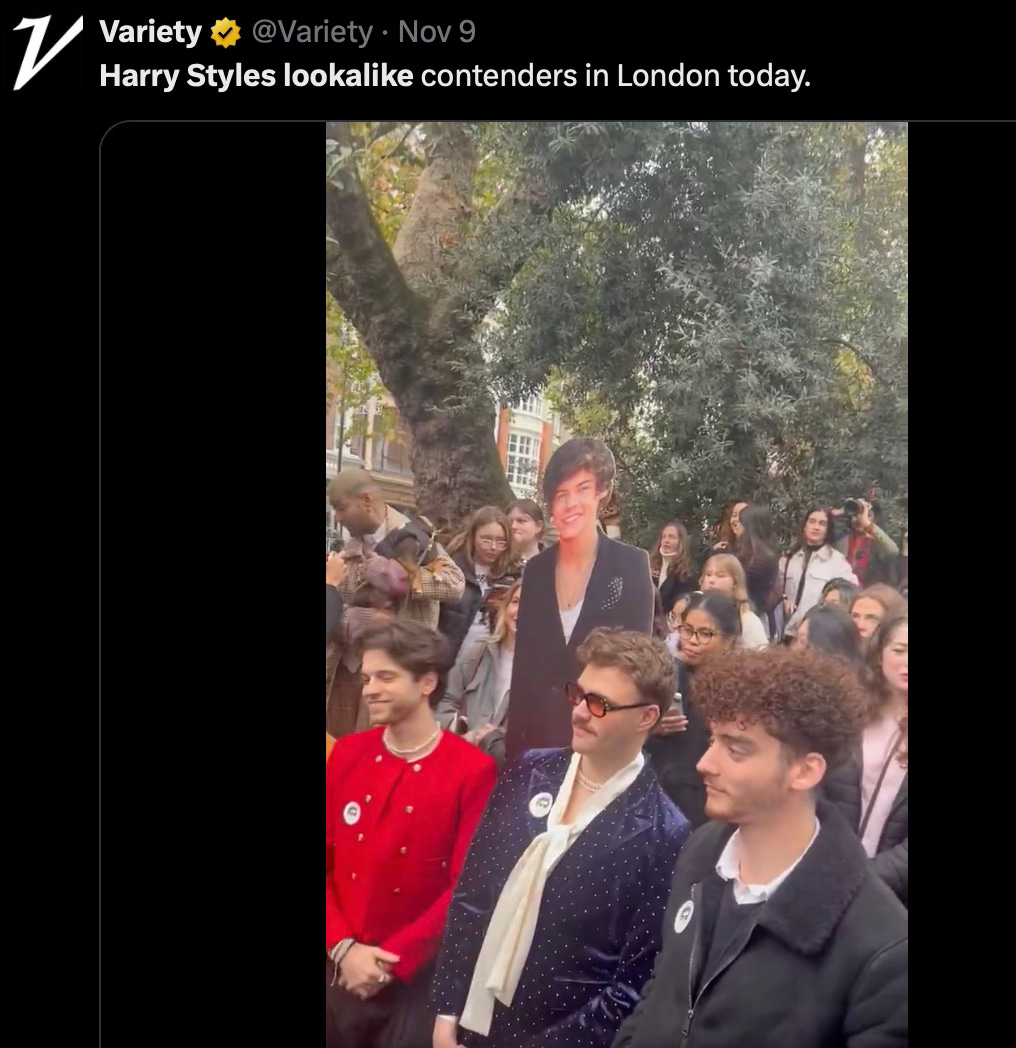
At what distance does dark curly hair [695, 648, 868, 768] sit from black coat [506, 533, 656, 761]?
0.99 ft

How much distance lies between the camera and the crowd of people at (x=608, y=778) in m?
3.94

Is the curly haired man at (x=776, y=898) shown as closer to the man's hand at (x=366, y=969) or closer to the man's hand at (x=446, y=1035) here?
the man's hand at (x=446, y=1035)

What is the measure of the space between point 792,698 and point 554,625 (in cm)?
79

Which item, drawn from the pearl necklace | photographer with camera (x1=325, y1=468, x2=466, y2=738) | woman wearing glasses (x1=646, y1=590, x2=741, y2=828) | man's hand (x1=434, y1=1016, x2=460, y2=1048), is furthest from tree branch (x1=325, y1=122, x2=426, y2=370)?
man's hand (x1=434, y1=1016, x2=460, y2=1048)

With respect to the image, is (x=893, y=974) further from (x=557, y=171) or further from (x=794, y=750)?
(x=557, y=171)

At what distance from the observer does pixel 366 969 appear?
4156 mm

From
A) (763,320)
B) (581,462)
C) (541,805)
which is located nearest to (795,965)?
(541,805)

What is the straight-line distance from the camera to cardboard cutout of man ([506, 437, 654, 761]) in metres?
4.09

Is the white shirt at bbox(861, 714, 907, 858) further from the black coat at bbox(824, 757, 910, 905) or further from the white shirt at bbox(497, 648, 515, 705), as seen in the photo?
the white shirt at bbox(497, 648, 515, 705)

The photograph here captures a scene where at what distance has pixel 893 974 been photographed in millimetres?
3914

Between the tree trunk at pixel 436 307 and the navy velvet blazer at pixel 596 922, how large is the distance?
976 millimetres
